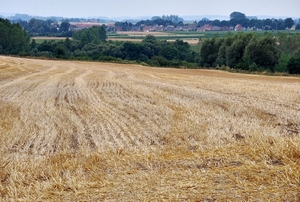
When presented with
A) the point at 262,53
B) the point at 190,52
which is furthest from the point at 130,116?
the point at 190,52

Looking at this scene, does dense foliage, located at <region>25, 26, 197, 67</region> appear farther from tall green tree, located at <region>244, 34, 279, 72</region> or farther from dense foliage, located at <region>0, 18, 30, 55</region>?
tall green tree, located at <region>244, 34, 279, 72</region>

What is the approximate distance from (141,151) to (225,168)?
219 centimetres

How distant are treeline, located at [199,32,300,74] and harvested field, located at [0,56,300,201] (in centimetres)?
4423

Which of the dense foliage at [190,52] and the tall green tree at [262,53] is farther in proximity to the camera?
the tall green tree at [262,53]

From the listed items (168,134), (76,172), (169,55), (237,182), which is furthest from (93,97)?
(169,55)

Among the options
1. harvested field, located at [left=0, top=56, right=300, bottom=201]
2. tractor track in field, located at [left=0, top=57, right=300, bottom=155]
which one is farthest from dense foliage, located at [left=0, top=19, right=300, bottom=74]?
harvested field, located at [left=0, top=56, right=300, bottom=201]

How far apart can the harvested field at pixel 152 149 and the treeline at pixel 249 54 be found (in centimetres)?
4423

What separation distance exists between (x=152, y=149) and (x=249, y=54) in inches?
2288

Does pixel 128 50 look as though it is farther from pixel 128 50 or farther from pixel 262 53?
pixel 262 53

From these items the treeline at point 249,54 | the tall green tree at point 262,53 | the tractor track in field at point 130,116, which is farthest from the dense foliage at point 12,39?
the tractor track in field at point 130,116

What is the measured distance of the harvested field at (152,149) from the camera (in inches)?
249

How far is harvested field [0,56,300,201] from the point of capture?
249 inches

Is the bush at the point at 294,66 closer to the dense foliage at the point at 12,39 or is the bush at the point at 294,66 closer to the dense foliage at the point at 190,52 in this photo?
the dense foliage at the point at 190,52

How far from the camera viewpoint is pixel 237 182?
6.48 m
